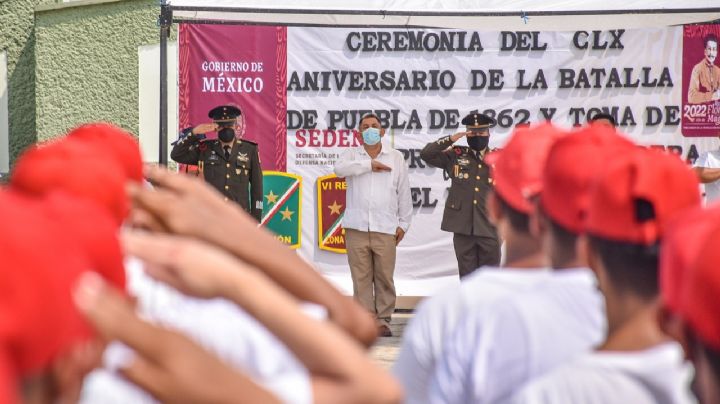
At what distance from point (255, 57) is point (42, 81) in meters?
4.85

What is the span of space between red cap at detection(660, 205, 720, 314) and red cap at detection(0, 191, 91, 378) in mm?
837

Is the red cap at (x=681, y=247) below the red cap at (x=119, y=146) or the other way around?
below

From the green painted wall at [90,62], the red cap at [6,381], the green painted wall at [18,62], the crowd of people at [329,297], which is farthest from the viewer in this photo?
the green painted wall at [18,62]

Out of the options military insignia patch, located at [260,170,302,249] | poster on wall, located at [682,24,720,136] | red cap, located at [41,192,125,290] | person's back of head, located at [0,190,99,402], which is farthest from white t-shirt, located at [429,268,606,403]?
poster on wall, located at [682,24,720,136]

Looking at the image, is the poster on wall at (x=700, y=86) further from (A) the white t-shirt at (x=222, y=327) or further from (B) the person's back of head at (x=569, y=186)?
(A) the white t-shirt at (x=222, y=327)

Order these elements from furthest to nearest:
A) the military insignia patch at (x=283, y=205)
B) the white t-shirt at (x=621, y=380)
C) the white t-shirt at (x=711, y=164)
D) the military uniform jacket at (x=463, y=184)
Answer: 1. the military insignia patch at (x=283, y=205)
2. the military uniform jacket at (x=463, y=184)
3. the white t-shirt at (x=711, y=164)
4. the white t-shirt at (x=621, y=380)

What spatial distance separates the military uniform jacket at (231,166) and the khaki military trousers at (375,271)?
901 mm

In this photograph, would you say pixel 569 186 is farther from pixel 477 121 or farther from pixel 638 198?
→ pixel 477 121

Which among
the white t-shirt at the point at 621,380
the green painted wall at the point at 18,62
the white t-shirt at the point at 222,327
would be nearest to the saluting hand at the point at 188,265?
the white t-shirt at the point at 222,327

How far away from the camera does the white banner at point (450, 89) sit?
32.7ft

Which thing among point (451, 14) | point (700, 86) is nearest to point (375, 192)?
point (451, 14)

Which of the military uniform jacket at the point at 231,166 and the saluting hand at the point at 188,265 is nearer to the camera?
the saluting hand at the point at 188,265

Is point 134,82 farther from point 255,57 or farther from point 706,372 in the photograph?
point 706,372

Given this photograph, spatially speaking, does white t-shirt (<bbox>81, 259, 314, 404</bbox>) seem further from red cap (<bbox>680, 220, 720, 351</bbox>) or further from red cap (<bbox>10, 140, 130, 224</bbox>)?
red cap (<bbox>680, 220, 720, 351</bbox>)
